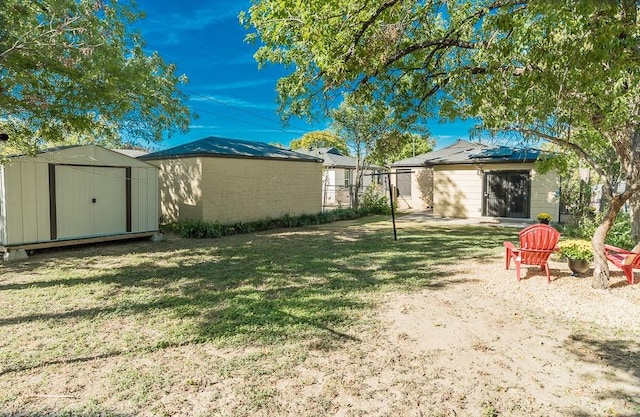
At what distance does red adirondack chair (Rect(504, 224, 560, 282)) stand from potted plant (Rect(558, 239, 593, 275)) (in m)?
0.15

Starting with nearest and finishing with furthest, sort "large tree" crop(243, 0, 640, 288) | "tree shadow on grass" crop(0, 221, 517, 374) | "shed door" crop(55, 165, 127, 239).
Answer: "large tree" crop(243, 0, 640, 288), "tree shadow on grass" crop(0, 221, 517, 374), "shed door" crop(55, 165, 127, 239)

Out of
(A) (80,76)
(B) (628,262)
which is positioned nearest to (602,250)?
(B) (628,262)

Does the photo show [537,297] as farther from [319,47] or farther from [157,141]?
[157,141]

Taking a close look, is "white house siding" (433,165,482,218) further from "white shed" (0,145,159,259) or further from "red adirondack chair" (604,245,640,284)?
"white shed" (0,145,159,259)

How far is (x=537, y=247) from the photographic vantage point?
20.1ft

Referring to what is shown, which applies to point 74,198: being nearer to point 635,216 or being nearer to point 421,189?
point 635,216

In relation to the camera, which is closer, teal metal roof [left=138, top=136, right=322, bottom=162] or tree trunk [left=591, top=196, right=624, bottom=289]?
tree trunk [left=591, top=196, right=624, bottom=289]

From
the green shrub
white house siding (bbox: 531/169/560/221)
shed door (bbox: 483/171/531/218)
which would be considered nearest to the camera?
the green shrub

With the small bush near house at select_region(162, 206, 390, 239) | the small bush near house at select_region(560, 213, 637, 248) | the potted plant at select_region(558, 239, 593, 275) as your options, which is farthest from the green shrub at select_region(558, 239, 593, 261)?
the small bush near house at select_region(162, 206, 390, 239)

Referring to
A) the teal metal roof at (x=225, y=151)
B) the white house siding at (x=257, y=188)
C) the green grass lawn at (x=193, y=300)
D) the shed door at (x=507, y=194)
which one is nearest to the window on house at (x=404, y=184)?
the shed door at (x=507, y=194)

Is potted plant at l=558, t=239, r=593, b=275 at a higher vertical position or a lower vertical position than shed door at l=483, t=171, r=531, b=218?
lower

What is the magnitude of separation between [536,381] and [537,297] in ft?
7.99

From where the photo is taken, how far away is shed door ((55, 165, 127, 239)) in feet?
28.5

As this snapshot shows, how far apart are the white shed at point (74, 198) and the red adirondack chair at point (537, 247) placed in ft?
28.7
